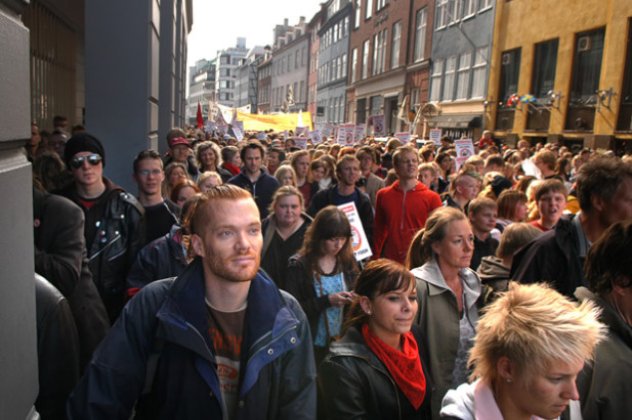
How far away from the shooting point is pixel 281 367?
2.15 meters

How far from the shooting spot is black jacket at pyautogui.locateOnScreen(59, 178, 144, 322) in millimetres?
3736

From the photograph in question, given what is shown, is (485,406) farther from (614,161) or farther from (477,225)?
(477,225)

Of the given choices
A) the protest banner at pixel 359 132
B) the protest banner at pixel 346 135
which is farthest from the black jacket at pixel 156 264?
the protest banner at pixel 359 132

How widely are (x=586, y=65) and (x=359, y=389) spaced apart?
817 inches

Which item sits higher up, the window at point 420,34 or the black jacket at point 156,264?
the window at point 420,34

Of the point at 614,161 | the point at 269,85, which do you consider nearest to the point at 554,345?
the point at 614,161

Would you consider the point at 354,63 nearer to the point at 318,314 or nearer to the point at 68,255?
the point at 318,314

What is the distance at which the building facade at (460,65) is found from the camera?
26.8 meters

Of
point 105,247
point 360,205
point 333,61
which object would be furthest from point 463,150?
point 333,61

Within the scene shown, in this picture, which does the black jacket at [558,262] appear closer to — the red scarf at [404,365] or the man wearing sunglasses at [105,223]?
the red scarf at [404,365]

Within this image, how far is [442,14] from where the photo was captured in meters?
31.8

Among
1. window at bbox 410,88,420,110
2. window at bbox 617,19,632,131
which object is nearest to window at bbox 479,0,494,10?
window at bbox 410,88,420,110

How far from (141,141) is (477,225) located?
4378 mm

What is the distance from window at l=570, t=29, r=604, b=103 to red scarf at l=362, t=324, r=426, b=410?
1942cm
